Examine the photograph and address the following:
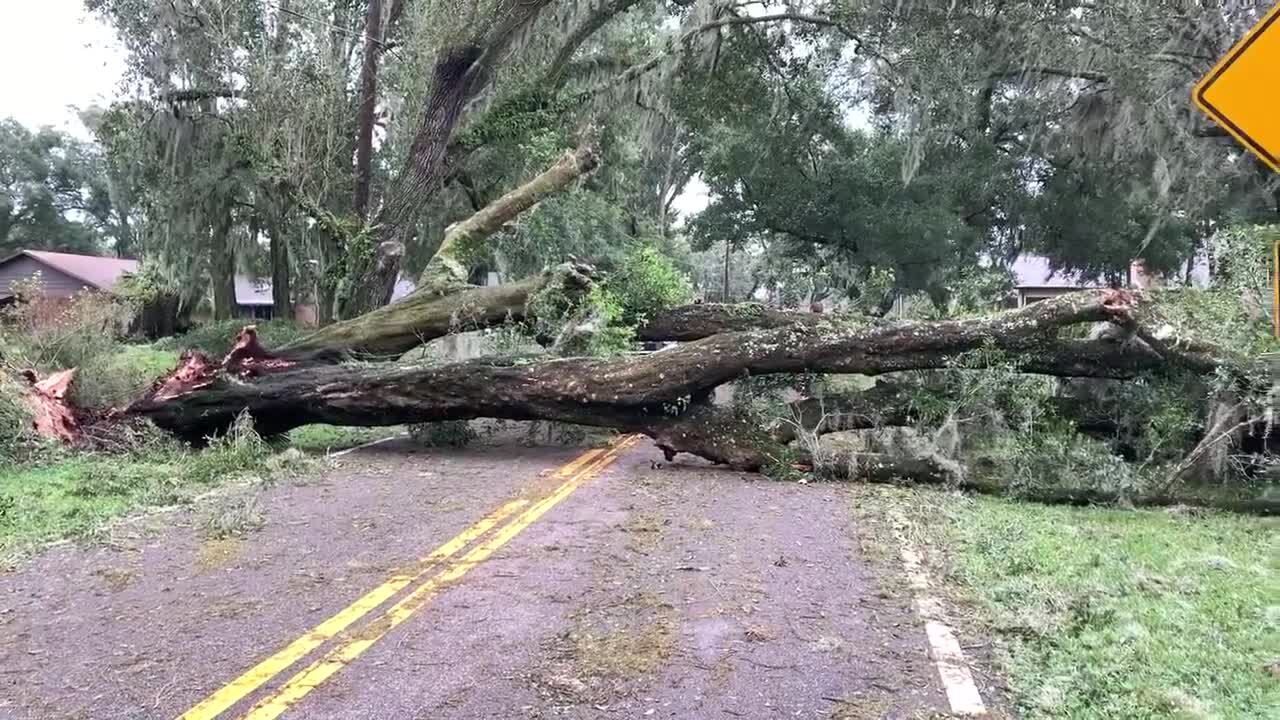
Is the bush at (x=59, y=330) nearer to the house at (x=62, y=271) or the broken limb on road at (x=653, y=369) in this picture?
the broken limb on road at (x=653, y=369)

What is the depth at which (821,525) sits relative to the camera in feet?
24.1

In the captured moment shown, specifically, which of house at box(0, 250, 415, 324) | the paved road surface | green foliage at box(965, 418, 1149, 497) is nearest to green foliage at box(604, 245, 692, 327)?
green foliage at box(965, 418, 1149, 497)

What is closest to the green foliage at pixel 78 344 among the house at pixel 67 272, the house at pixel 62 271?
the house at pixel 67 272

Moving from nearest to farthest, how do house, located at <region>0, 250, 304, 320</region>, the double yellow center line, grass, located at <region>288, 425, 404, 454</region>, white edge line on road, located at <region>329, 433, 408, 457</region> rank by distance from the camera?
the double yellow center line, white edge line on road, located at <region>329, 433, 408, 457</region>, grass, located at <region>288, 425, 404, 454</region>, house, located at <region>0, 250, 304, 320</region>

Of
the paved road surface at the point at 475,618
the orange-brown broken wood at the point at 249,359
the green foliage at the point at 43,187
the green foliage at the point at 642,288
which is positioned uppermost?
the green foliage at the point at 43,187

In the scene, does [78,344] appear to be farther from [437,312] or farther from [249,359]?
[437,312]

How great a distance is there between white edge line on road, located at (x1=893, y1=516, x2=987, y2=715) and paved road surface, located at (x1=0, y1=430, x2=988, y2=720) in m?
0.08

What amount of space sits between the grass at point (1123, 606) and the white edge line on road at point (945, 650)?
0.18 meters

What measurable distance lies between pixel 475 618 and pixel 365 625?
527 millimetres

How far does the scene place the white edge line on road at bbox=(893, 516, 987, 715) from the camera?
3.82 m

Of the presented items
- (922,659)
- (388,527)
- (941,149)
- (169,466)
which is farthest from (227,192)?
(922,659)

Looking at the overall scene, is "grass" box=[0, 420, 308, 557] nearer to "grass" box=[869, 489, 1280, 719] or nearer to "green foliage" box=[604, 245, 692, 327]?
"green foliage" box=[604, 245, 692, 327]

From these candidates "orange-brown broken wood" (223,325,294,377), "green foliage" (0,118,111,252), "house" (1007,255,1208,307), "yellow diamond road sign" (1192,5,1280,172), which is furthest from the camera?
"green foliage" (0,118,111,252)

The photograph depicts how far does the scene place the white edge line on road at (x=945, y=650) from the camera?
3.82 m
